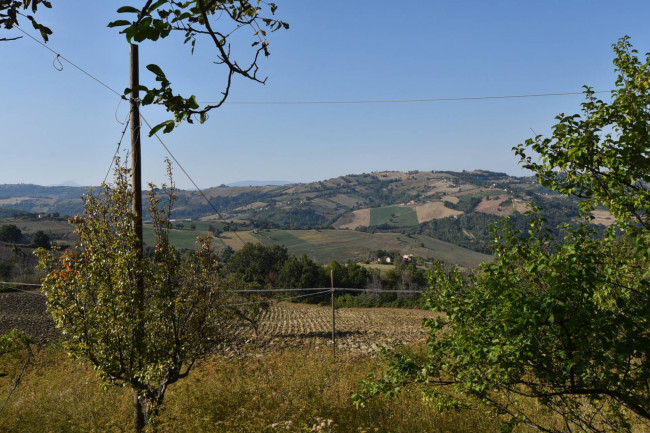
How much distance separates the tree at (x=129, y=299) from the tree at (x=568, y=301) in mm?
3535

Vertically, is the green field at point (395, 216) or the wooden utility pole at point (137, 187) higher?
the wooden utility pole at point (137, 187)

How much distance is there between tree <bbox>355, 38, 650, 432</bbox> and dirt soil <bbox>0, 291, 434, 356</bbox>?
1650 cm

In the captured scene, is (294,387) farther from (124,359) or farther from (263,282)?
(263,282)

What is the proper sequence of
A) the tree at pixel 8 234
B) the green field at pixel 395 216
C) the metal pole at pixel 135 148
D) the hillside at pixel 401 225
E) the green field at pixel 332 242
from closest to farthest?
the metal pole at pixel 135 148
the tree at pixel 8 234
the green field at pixel 332 242
the hillside at pixel 401 225
the green field at pixel 395 216

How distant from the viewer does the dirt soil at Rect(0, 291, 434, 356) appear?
23.9 m

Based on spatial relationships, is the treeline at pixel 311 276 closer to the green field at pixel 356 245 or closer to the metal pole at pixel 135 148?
the green field at pixel 356 245

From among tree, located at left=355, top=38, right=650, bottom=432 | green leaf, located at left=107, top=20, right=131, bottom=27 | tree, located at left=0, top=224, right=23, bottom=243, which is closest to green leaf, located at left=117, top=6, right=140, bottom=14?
green leaf, located at left=107, top=20, right=131, bottom=27

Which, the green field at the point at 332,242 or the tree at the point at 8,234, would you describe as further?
the green field at the point at 332,242

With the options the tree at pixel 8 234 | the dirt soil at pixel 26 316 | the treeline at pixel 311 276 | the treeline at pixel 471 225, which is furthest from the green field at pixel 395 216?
the dirt soil at pixel 26 316

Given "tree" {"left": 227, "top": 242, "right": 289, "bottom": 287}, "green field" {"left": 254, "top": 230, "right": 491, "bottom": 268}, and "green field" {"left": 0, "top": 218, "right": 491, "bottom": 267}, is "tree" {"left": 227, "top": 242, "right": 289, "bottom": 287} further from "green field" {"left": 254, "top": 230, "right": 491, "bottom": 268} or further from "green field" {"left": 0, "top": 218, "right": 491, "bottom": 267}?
"green field" {"left": 254, "top": 230, "right": 491, "bottom": 268}

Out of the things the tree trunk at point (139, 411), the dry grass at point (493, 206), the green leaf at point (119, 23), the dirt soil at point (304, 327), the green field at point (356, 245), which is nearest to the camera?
the green leaf at point (119, 23)

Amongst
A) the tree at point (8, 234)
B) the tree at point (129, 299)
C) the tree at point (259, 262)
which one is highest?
the tree at point (129, 299)

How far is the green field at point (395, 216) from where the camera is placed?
539 feet

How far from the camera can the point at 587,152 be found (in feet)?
12.0
